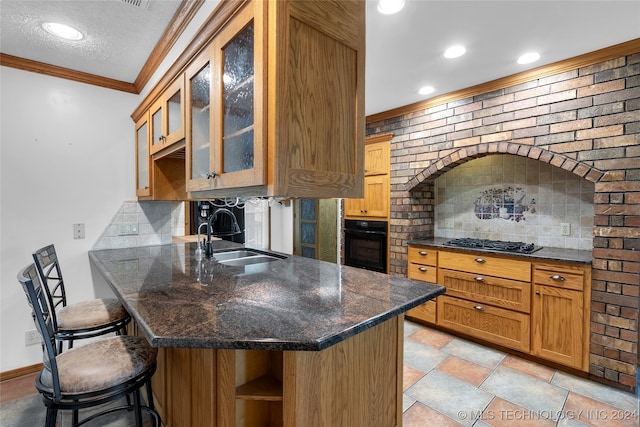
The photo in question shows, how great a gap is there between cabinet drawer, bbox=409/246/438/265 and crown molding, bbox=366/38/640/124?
5.07ft

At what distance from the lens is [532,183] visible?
310 cm

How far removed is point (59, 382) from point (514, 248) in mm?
3248

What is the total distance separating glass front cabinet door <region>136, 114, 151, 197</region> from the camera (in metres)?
2.57

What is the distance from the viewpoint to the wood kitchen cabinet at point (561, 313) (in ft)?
7.70

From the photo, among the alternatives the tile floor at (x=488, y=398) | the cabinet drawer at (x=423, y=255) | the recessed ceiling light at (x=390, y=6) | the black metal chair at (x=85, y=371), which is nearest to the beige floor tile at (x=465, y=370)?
the tile floor at (x=488, y=398)

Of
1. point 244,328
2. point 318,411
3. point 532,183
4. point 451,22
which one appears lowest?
point 318,411

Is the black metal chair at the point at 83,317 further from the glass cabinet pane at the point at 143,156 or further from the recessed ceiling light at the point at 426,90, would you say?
the recessed ceiling light at the point at 426,90

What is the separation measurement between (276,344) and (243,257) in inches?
69.9

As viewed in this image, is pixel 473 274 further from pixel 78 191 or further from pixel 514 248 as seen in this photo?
pixel 78 191

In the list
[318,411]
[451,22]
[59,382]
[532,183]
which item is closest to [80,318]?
[59,382]

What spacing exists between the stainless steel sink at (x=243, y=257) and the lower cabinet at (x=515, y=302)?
176cm

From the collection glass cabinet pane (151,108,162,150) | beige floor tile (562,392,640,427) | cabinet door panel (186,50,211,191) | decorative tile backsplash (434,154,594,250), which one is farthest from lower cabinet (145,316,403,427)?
decorative tile backsplash (434,154,594,250)

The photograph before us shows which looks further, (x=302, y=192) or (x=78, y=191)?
(x=78, y=191)

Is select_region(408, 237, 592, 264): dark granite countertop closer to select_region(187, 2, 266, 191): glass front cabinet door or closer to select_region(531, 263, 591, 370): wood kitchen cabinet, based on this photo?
select_region(531, 263, 591, 370): wood kitchen cabinet
